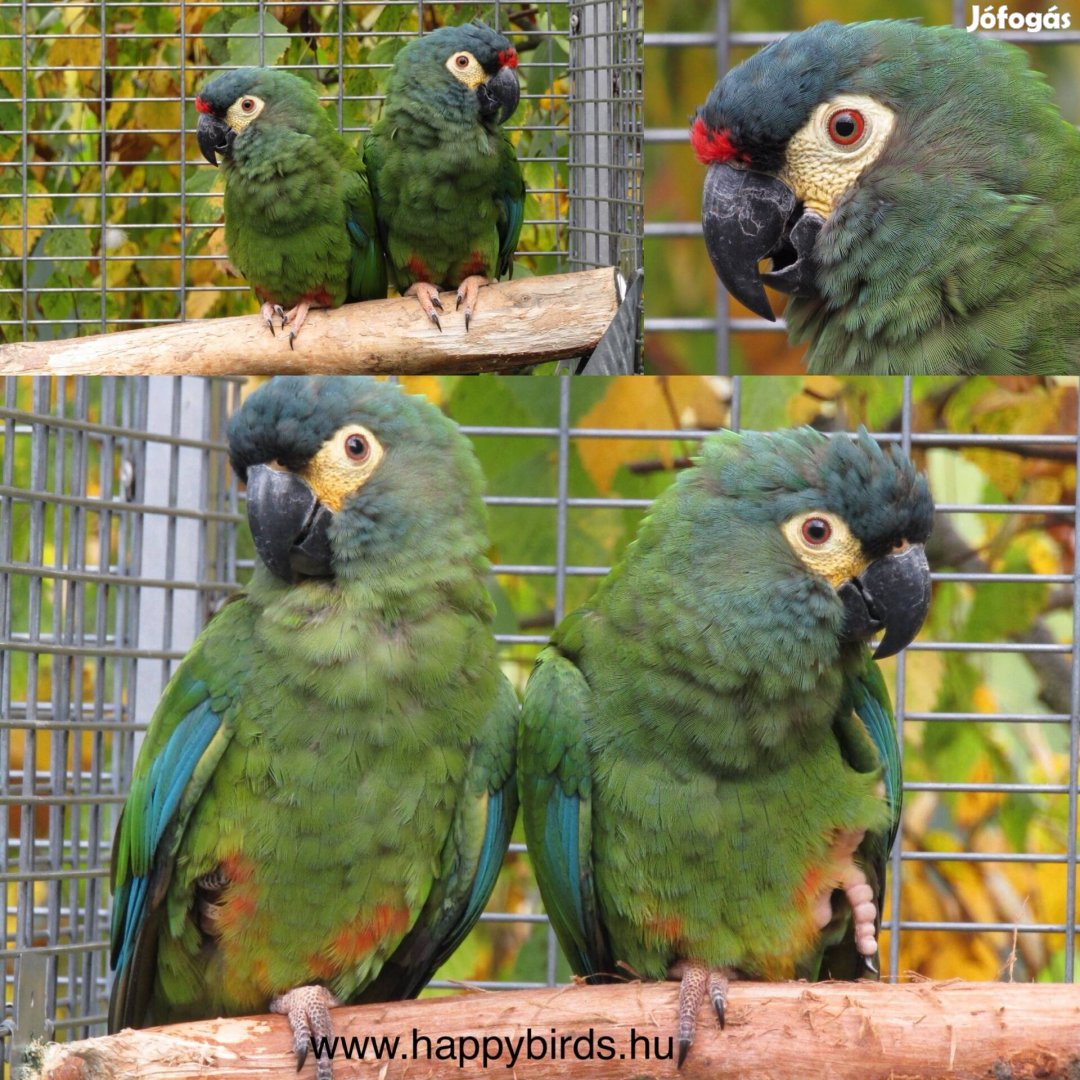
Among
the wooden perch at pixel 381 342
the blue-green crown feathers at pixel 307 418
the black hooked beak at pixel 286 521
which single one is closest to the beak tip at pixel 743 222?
the wooden perch at pixel 381 342

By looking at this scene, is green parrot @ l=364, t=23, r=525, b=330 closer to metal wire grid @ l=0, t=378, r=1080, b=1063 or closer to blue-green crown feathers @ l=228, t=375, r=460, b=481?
metal wire grid @ l=0, t=378, r=1080, b=1063

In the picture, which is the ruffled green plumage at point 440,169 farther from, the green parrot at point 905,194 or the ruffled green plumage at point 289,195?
the green parrot at point 905,194

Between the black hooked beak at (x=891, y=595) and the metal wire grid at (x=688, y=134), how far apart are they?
57 cm

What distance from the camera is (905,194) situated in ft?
4.43

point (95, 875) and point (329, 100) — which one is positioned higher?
point (329, 100)

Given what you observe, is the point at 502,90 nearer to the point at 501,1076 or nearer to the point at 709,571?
the point at 709,571

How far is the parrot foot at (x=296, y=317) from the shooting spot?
1.84 metres

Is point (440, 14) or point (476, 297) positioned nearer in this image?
point (476, 297)

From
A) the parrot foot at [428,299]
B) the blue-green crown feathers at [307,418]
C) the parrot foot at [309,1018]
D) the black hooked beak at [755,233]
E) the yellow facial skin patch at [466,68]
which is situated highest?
the yellow facial skin patch at [466,68]

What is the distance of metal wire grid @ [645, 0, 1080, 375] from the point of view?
1.57 m

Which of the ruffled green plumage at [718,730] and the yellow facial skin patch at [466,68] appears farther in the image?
the yellow facial skin patch at [466,68]

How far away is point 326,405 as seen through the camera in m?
1.13

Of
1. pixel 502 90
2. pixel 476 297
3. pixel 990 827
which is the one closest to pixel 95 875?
pixel 476 297

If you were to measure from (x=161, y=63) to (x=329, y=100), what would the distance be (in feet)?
1.62
